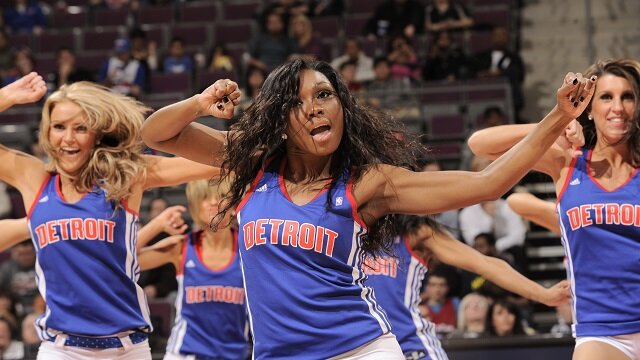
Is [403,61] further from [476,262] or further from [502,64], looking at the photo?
[476,262]

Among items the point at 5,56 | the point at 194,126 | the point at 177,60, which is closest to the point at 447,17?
the point at 177,60

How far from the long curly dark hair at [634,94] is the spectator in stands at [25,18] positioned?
11.6 meters

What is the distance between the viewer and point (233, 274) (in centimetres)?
576

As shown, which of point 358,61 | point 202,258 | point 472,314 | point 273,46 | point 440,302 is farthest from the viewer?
point 273,46

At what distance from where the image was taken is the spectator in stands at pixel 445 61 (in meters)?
11.6

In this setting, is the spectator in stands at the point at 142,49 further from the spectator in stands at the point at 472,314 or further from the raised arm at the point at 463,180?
the raised arm at the point at 463,180

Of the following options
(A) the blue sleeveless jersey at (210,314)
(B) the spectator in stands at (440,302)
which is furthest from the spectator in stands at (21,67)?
(A) the blue sleeveless jersey at (210,314)

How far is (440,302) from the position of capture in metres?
7.88

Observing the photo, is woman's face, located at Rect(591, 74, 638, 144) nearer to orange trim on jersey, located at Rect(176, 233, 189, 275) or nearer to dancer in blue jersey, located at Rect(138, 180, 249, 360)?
dancer in blue jersey, located at Rect(138, 180, 249, 360)

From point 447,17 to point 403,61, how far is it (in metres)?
1.13

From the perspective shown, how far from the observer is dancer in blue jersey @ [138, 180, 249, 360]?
18.5 ft

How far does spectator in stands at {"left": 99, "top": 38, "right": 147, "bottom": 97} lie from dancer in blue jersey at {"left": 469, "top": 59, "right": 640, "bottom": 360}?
818cm

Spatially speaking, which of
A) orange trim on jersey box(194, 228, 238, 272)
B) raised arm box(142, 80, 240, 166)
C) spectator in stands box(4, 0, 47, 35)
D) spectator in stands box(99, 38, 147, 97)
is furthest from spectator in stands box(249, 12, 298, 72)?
raised arm box(142, 80, 240, 166)

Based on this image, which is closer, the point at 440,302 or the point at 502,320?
the point at 502,320
